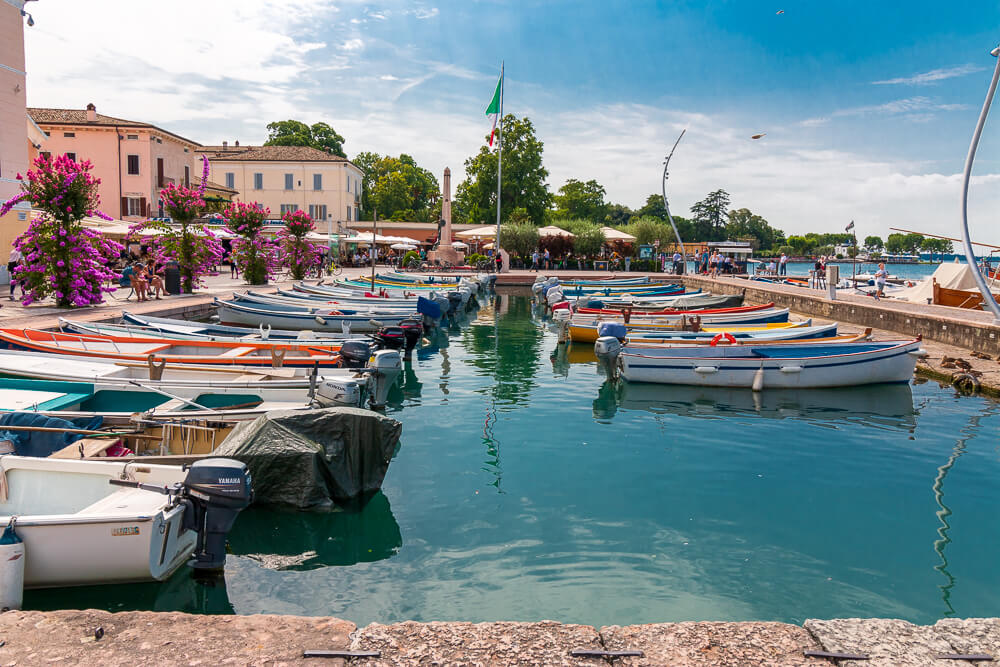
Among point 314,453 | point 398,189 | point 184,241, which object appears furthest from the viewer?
point 398,189

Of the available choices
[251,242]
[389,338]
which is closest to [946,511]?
[389,338]

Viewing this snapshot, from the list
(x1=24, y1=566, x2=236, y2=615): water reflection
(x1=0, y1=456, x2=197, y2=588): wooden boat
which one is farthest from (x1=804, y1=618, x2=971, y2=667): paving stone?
(x1=0, y1=456, x2=197, y2=588): wooden boat

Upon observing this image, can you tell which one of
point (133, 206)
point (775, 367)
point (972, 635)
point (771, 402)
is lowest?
point (771, 402)

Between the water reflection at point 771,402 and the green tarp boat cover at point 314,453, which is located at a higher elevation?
the green tarp boat cover at point 314,453

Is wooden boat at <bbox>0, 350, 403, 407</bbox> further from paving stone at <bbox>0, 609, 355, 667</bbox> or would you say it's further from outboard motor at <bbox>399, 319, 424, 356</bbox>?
outboard motor at <bbox>399, 319, 424, 356</bbox>

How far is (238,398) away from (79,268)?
447 inches

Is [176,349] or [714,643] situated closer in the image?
[714,643]

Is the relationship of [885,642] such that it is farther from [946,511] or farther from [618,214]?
[618,214]

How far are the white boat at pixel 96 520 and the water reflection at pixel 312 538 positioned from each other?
0.95m

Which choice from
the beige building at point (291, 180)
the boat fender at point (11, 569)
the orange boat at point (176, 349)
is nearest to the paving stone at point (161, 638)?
the boat fender at point (11, 569)

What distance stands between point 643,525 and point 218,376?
650cm

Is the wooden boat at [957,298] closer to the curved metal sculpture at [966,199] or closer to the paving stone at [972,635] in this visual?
the curved metal sculpture at [966,199]

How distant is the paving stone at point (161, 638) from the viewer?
3805 millimetres

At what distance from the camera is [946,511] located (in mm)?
8312
